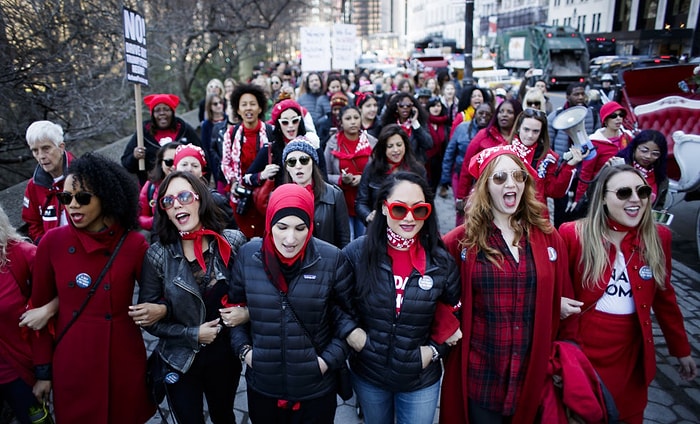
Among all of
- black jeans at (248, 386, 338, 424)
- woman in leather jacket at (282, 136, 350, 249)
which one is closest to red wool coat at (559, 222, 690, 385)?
black jeans at (248, 386, 338, 424)

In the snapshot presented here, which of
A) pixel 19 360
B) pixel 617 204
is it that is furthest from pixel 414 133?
pixel 19 360

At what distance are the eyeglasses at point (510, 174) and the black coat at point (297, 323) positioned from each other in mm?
982

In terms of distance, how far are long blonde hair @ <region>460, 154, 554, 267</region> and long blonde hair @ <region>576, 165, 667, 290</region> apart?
0.97 ft

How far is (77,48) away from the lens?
7094 mm

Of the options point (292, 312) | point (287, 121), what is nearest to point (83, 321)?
point (292, 312)

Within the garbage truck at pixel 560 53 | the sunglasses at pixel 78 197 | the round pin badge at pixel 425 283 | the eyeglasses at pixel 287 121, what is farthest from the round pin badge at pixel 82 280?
the garbage truck at pixel 560 53

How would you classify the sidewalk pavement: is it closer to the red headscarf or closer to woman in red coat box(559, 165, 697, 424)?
woman in red coat box(559, 165, 697, 424)

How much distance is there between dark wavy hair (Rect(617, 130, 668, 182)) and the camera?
434 centimetres

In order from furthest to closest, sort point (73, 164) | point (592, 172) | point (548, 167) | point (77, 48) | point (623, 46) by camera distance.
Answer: point (623, 46), point (77, 48), point (592, 172), point (548, 167), point (73, 164)

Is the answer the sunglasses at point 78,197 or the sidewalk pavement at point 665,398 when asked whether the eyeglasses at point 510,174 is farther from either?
the sunglasses at point 78,197

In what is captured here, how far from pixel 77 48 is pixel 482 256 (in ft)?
23.5

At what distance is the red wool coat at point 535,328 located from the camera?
98.2 inches

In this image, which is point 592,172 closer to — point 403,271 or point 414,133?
point 414,133

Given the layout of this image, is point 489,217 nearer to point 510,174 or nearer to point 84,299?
point 510,174
